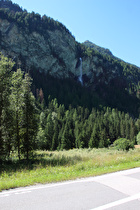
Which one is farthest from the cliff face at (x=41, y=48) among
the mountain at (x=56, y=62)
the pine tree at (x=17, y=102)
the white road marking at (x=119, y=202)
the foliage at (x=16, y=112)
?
the white road marking at (x=119, y=202)

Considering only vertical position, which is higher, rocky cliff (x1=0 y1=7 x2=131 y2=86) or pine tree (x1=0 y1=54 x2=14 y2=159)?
rocky cliff (x1=0 y1=7 x2=131 y2=86)

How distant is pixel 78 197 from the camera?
181 inches

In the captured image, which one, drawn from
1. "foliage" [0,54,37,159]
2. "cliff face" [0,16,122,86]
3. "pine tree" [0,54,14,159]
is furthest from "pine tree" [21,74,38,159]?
"cliff face" [0,16,122,86]

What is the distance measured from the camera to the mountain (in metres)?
128

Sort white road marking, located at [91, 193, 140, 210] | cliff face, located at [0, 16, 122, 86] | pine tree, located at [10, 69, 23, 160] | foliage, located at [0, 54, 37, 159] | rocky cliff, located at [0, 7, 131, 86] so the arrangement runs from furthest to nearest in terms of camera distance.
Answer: rocky cliff, located at [0, 7, 131, 86] → cliff face, located at [0, 16, 122, 86] → pine tree, located at [10, 69, 23, 160] → foliage, located at [0, 54, 37, 159] → white road marking, located at [91, 193, 140, 210]

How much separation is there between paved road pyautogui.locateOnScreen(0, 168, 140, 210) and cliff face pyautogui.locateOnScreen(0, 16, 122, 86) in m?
131

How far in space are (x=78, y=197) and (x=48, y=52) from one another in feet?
492

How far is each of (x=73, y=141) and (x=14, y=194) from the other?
210 ft

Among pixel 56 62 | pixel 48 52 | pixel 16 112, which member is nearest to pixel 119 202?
pixel 16 112

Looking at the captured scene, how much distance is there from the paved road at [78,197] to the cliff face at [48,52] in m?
131

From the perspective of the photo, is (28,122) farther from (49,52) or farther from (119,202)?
(49,52)

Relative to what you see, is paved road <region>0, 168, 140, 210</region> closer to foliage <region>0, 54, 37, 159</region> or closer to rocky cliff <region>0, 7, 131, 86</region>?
foliage <region>0, 54, 37, 159</region>

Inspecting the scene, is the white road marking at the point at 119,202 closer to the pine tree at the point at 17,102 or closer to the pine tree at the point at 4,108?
the pine tree at the point at 4,108

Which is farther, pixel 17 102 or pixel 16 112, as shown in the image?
pixel 17 102
